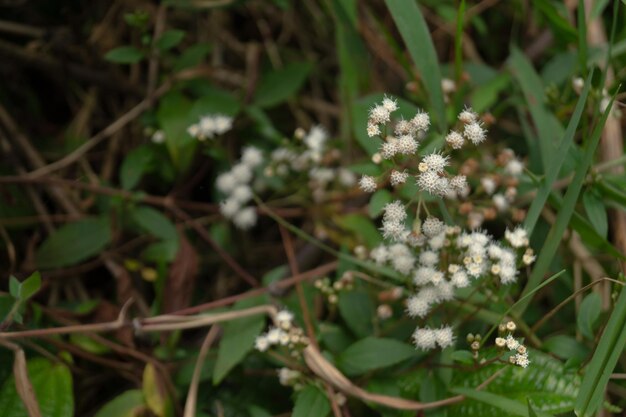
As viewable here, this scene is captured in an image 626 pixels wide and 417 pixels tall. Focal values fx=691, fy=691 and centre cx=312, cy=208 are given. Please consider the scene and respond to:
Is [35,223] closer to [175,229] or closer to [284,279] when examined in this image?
[175,229]

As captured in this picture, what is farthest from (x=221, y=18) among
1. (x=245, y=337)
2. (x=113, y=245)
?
(x=245, y=337)

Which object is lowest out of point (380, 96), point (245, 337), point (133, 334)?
point (133, 334)

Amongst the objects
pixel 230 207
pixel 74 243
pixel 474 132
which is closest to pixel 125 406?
pixel 74 243

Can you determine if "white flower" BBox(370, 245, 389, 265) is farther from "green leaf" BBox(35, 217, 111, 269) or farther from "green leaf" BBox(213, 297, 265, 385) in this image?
"green leaf" BBox(35, 217, 111, 269)

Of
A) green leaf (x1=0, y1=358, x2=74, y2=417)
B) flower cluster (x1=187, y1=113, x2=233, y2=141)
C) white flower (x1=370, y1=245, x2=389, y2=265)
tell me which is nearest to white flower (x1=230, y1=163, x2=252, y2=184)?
flower cluster (x1=187, y1=113, x2=233, y2=141)

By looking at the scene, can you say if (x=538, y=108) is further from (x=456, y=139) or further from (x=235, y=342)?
(x=235, y=342)

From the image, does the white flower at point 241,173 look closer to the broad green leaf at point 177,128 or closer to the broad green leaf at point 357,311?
A: the broad green leaf at point 177,128

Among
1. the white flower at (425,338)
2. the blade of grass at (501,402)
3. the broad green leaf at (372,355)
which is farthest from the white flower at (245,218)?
the blade of grass at (501,402)
